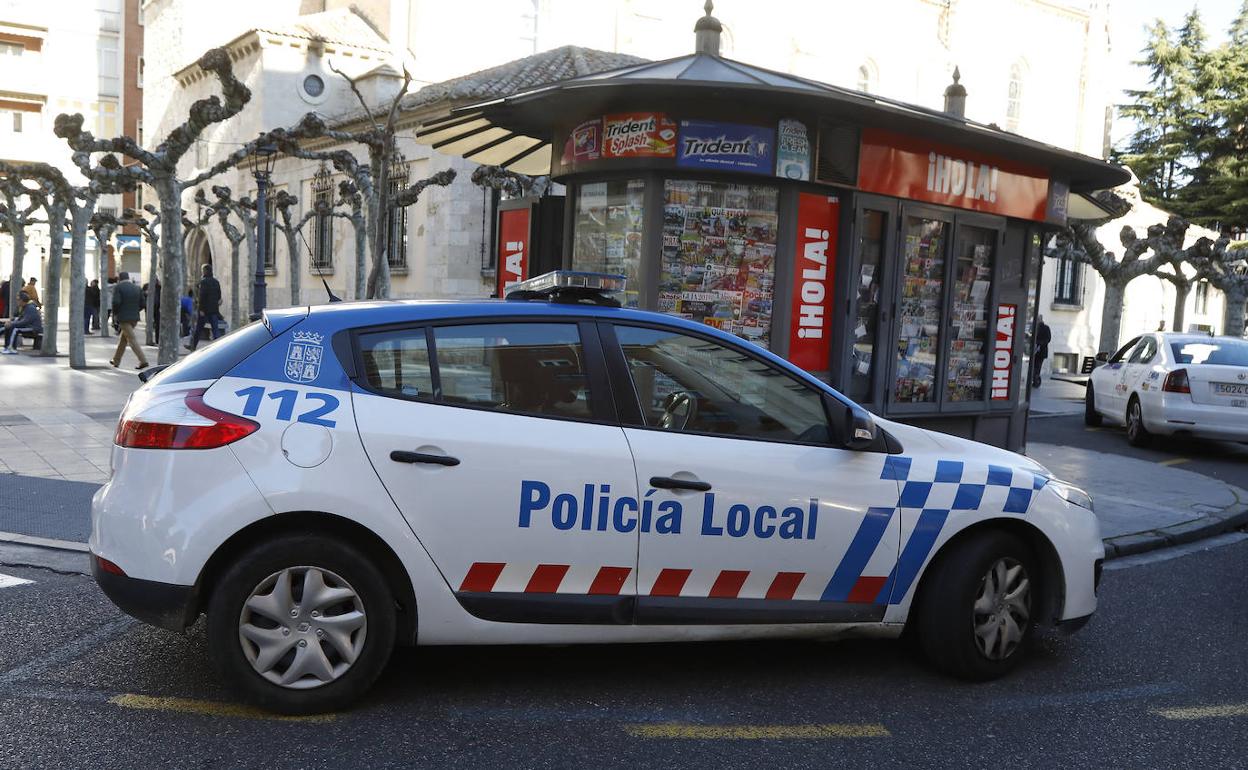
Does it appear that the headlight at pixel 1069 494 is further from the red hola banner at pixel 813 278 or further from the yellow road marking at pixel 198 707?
the red hola banner at pixel 813 278

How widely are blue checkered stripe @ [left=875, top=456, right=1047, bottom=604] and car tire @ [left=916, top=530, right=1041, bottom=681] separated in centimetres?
13

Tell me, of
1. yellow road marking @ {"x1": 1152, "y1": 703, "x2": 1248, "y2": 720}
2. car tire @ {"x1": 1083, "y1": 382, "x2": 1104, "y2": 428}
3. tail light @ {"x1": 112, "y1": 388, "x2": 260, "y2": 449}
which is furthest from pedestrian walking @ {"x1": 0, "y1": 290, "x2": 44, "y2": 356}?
yellow road marking @ {"x1": 1152, "y1": 703, "x2": 1248, "y2": 720}

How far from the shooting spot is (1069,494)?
4996 millimetres

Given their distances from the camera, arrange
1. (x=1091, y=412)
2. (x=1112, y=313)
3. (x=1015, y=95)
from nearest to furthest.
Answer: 1. (x=1091, y=412)
2. (x=1112, y=313)
3. (x=1015, y=95)

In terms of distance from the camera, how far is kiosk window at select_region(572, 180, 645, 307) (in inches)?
350

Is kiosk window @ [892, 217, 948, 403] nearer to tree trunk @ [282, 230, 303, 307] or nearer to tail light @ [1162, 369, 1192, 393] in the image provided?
tail light @ [1162, 369, 1192, 393]

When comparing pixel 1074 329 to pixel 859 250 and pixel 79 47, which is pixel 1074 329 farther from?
pixel 79 47

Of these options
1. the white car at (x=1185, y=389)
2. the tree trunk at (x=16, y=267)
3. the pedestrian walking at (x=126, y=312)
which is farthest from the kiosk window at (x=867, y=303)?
the tree trunk at (x=16, y=267)

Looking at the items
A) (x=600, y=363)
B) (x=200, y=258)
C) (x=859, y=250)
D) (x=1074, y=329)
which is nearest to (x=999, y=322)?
(x=859, y=250)

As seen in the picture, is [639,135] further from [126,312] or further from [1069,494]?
[126,312]

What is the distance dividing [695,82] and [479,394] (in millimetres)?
4785

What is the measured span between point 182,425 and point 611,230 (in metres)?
5.63

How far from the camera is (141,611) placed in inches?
155

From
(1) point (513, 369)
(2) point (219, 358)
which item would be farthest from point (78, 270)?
(1) point (513, 369)
